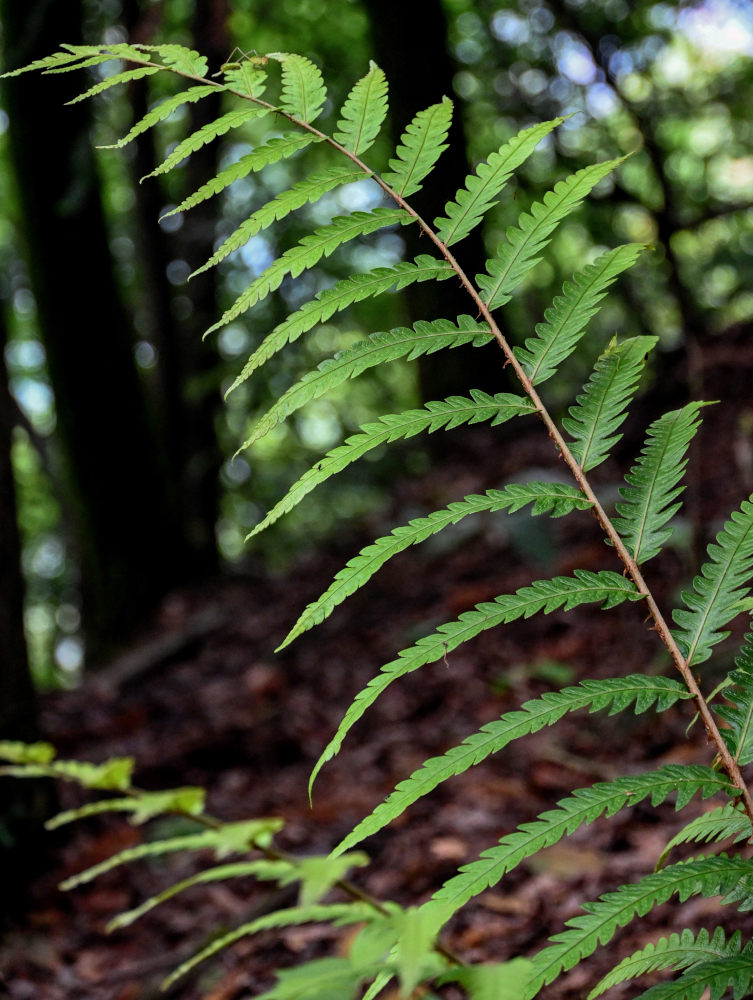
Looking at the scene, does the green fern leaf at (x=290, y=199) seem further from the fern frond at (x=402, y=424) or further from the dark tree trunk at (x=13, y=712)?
the dark tree trunk at (x=13, y=712)

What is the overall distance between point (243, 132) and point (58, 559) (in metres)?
6.03

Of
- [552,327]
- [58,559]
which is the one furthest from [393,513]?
[58,559]

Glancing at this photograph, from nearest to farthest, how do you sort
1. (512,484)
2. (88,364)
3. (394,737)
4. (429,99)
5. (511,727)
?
1. (511,727)
2. (512,484)
3. (394,737)
4. (429,99)
5. (88,364)

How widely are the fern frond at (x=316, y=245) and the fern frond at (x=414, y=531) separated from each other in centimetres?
26

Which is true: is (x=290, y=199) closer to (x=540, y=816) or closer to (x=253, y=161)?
(x=253, y=161)

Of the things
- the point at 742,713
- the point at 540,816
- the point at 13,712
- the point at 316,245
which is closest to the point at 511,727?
the point at 540,816

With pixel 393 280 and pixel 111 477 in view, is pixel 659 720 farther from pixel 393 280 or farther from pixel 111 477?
pixel 111 477

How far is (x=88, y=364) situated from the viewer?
6.23m

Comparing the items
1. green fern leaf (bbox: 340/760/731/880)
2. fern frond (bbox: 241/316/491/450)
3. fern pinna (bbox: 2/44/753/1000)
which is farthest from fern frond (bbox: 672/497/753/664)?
fern frond (bbox: 241/316/491/450)

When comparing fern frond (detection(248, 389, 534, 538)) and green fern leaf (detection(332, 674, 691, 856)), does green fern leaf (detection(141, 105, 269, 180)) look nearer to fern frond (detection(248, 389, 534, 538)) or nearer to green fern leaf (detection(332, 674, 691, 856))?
fern frond (detection(248, 389, 534, 538))

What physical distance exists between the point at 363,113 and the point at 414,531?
60 centimetres

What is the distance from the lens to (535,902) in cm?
223

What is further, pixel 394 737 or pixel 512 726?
pixel 394 737

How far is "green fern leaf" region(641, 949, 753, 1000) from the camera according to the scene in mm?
887
